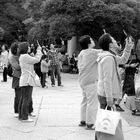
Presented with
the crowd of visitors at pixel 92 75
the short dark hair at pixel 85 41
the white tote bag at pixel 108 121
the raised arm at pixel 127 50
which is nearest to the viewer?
the white tote bag at pixel 108 121

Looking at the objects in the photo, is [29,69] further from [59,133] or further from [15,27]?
[15,27]

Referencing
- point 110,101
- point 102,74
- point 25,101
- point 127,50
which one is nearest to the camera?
point 110,101

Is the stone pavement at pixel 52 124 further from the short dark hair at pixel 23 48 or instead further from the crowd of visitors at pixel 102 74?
the short dark hair at pixel 23 48

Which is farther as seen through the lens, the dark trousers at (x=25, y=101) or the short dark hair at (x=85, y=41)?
the dark trousers at (x=25, y=101)

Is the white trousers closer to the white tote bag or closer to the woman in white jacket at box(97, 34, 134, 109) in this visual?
the woman in white jacket at box(97, 34, 134, 109)

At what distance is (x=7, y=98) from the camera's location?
10898mm

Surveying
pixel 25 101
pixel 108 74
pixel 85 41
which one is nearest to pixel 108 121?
pixel 108 74

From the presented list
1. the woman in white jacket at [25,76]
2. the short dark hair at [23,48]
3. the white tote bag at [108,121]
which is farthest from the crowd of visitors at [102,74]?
the short dark hair at [23,48]

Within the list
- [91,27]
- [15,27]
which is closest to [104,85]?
[91,27]

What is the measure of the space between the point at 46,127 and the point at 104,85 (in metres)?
2.26

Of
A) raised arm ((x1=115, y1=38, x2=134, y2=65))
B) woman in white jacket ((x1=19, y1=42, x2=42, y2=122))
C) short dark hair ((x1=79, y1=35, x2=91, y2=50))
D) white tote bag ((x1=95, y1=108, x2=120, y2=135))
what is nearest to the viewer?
white tote bag ((x1=95, y1=108, x2=120, y2=135))

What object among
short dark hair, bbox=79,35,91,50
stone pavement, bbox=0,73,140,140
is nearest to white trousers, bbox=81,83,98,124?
stone pavement, bbox=0,73,140,140

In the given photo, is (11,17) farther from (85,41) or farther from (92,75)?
(92,75)

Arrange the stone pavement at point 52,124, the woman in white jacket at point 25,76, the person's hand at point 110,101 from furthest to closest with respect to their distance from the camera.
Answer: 1. the woman in white jacket at point 25,76
2. the stone pavement at point 52,124
3. the person's hand at point 110,101
